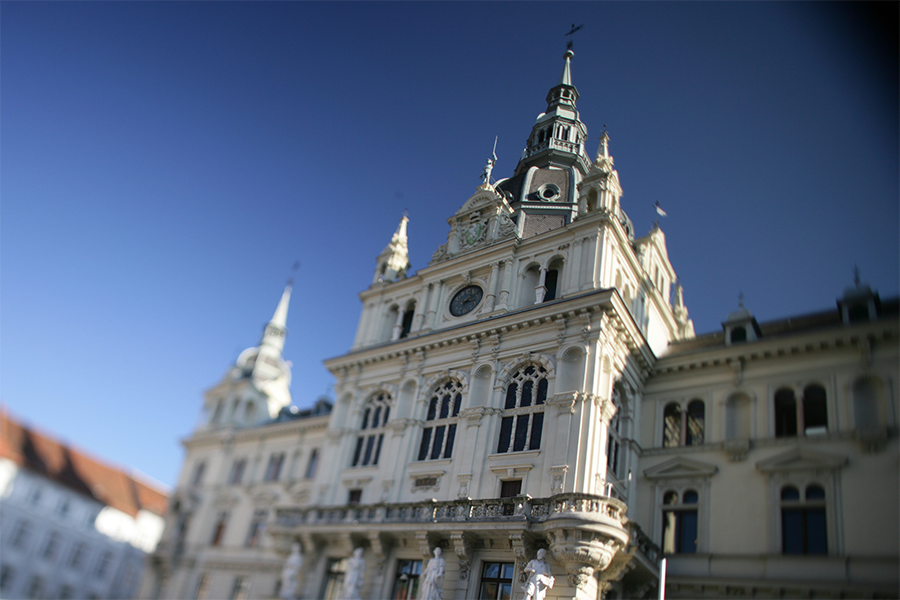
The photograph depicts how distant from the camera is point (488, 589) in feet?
81.0

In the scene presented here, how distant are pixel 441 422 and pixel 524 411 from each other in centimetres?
449

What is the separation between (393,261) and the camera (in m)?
39.8

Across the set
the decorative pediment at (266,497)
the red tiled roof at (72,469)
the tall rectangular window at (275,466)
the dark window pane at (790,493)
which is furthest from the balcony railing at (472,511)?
the red tiled roof at (72,469)

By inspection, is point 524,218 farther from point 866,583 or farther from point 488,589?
point 866,583

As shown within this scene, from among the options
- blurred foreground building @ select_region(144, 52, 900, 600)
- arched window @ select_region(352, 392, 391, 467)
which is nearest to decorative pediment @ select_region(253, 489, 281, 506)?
blurred foreground building @ select_region(144, 52, 900, 600)

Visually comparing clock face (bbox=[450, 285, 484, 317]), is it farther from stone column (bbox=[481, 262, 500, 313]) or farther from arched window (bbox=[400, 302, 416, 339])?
arched window (bbox=[400, 302, 416, 339])

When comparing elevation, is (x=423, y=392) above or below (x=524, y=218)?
below

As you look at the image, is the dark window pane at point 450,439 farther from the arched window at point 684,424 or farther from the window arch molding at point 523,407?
the arched window at point 684,424

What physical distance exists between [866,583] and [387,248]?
28.3 m

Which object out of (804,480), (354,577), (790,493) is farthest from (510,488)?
(804,480)

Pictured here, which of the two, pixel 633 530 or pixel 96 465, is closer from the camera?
pixel 633 530

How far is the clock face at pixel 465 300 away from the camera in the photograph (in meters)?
33.5

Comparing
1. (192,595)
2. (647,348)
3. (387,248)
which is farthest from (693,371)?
(192,595)

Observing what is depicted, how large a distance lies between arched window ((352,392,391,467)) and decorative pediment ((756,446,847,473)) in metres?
17.0
